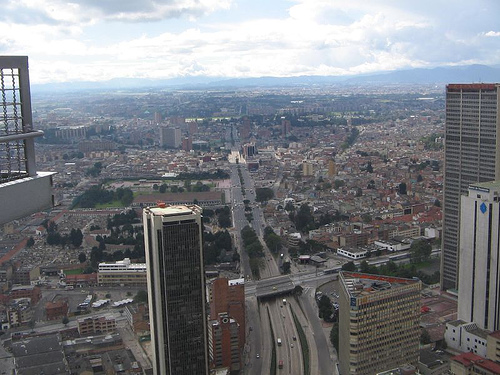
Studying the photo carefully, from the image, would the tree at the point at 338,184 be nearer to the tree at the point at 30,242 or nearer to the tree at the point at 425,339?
the tree at the point at 30,242

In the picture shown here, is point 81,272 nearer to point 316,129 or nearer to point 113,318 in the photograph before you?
point 113,318

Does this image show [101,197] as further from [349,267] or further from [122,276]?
[349,267]

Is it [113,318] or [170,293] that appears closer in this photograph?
[170,293]

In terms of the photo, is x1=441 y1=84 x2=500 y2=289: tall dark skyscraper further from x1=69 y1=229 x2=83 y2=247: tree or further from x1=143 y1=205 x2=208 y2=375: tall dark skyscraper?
x1=69 y1=229 x2=83 y2=247: tree

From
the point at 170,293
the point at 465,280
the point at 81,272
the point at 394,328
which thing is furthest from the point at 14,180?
the point at 81,272

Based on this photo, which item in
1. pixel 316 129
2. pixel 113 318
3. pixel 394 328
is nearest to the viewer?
pixel 394 328

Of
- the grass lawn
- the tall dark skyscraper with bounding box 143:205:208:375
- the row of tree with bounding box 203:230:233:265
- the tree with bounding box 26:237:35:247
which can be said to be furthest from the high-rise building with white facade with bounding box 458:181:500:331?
the grass lawn

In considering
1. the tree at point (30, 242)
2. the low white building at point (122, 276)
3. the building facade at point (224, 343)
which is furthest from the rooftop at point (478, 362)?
the tree at point (30, 242)
